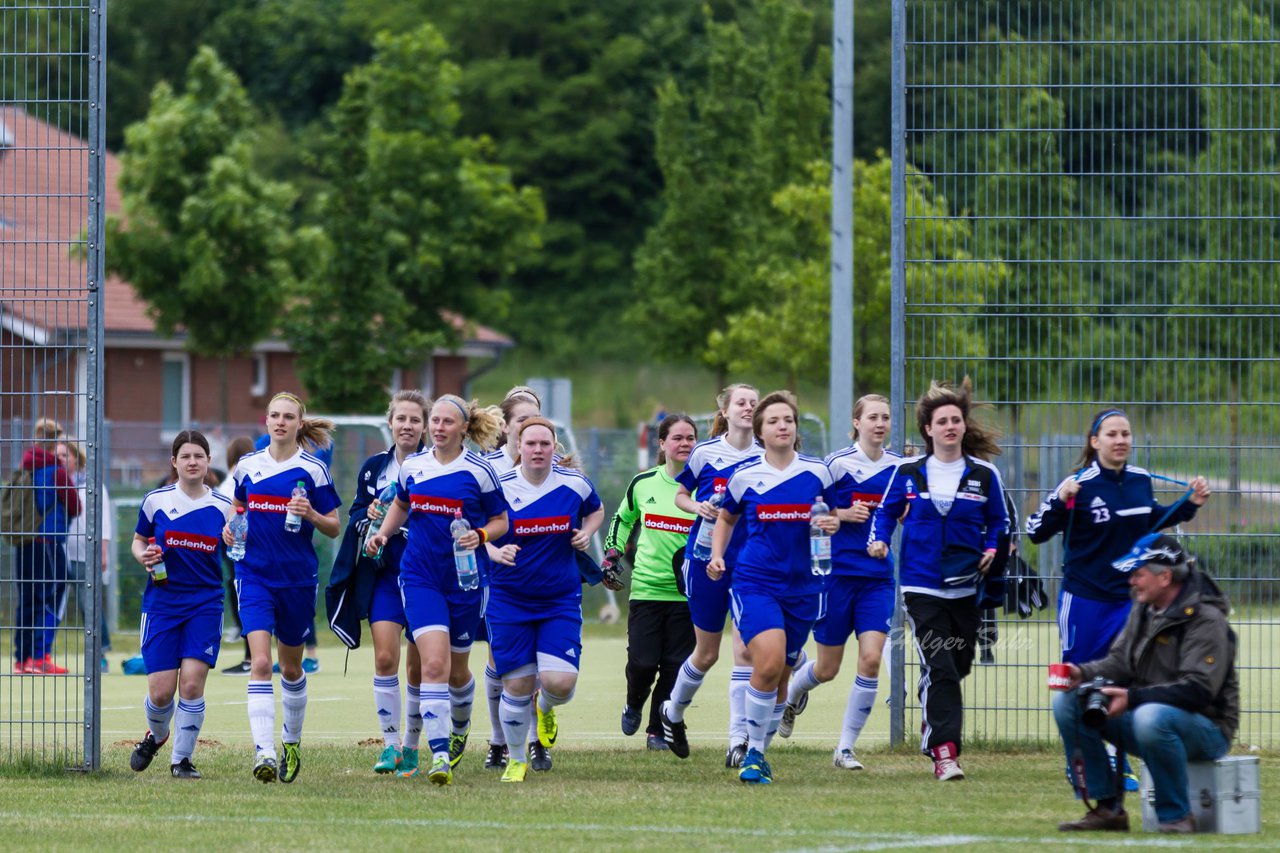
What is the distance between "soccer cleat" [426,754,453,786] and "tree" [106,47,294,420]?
25.6m

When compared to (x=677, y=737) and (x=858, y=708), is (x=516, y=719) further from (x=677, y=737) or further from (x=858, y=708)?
(x=858, y=708)

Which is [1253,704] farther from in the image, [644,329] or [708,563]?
[644,329]

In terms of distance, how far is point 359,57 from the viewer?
218ft

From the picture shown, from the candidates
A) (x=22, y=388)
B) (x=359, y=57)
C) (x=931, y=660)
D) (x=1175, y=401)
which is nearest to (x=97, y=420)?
(x=22, y=388)

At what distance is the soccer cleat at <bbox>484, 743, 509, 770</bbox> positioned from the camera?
1091 cm

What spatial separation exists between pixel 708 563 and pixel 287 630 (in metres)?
2.39

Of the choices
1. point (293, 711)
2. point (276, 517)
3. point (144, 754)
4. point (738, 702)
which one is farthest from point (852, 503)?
point (144, 754)

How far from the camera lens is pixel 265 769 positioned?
10102 mm

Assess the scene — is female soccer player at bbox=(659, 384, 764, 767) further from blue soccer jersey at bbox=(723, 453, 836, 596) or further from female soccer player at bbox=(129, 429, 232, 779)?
female soccer player at bbox=(129, 429, 232, 779)

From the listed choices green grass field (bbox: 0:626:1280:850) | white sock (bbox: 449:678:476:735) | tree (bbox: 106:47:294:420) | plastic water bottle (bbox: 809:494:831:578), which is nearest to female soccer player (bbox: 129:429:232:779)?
green grass field (bbox: 0:626:1280:850)

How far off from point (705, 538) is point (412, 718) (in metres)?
1.94

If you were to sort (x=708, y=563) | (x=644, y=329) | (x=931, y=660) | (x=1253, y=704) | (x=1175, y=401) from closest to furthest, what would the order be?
(x=931, y=660) → (x=708, y=563) → (x=1175, y=401) → (x=1253, y=704) → (x=644, y=329)

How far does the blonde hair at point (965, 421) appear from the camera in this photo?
10.4 metres

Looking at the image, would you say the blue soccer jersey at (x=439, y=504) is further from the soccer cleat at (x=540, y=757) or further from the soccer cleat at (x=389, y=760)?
the soccer cleat at (x=540, y=757)
